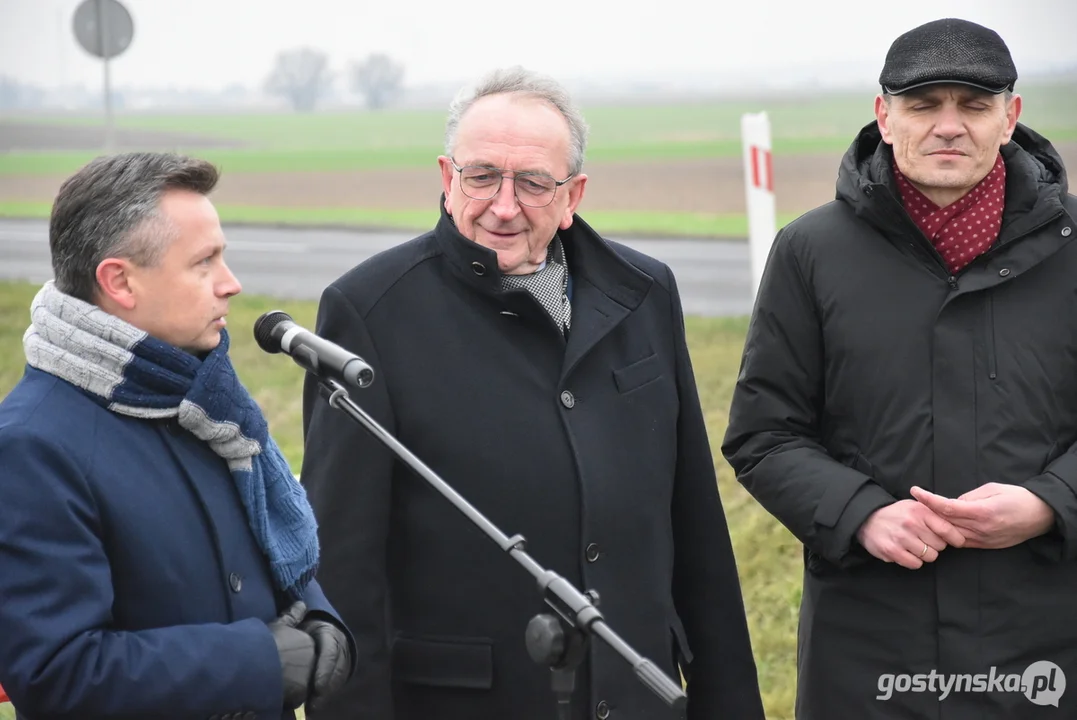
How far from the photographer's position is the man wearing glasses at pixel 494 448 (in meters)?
2.90

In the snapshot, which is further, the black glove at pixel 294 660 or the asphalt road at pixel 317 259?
the asphalt road at pixel 317 259

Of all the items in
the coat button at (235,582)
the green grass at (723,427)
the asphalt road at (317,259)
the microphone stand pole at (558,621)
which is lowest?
the asphalt road at (317,259)

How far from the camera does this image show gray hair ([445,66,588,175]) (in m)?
3.06

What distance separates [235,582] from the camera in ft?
8.17

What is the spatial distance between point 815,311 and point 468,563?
41.9 inches

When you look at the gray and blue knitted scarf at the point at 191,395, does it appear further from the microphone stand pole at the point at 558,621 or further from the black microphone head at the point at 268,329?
the microphone stand pole at the point at 558,621

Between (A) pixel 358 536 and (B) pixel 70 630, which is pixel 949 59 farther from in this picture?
(B) pixel 70 630

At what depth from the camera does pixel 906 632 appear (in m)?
3.20

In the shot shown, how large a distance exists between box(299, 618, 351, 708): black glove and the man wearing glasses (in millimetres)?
264

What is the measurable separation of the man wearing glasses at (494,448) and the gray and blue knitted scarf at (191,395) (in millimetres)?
241

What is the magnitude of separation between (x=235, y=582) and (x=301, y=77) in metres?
40.2

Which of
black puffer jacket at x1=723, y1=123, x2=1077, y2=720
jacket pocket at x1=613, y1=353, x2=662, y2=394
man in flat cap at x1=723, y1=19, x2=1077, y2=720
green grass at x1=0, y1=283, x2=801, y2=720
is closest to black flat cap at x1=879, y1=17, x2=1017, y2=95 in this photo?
man in flat cap at x1=723, y1=19, x2=1077, y2=720

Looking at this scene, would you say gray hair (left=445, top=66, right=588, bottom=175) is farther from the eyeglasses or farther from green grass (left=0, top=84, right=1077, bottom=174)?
green grass (left=0, top=84, right=1077, bottom=174)

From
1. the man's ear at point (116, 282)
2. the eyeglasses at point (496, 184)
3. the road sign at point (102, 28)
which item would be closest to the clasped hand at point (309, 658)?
the man's ear at point (116, 282)
